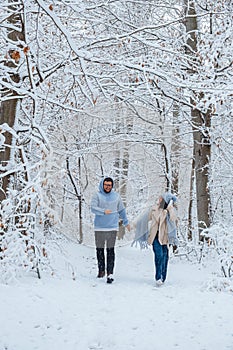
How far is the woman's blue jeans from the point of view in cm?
791

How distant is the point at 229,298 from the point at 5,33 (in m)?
4.93

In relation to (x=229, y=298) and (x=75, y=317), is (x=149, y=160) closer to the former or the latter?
(x=229, y=298)

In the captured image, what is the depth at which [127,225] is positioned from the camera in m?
8.62

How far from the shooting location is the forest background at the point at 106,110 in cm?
545

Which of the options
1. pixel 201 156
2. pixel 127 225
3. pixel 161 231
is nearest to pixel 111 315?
pixel 161 231

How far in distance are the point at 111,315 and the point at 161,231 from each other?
2570 millimetres

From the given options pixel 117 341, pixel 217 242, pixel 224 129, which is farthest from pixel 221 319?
pixel 224 129

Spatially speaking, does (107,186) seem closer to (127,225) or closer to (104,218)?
(104,218)

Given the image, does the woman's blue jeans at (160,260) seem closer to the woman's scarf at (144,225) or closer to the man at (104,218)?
the woman's scarf at (144,225)

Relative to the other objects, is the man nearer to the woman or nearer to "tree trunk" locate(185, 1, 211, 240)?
the woman

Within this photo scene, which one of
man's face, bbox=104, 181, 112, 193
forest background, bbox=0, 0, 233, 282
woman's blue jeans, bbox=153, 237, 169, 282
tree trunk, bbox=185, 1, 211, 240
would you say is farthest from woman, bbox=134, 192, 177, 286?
tree trunk, bbox=185, 1, 211, 240

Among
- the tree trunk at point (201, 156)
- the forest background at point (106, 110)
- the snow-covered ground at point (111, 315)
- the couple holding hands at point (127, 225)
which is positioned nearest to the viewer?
the snow-covered ground at point (111, 315)

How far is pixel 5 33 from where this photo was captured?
7.04 meters

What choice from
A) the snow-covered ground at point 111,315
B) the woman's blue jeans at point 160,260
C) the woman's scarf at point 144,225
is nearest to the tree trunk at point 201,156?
the woman's scarf at point 144,225
